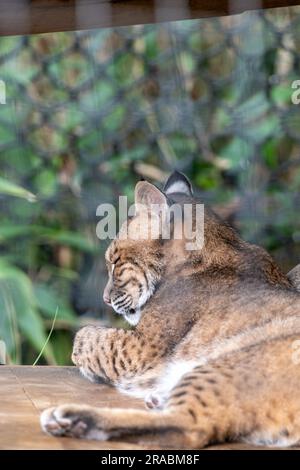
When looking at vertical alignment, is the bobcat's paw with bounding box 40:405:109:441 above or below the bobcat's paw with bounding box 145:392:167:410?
below

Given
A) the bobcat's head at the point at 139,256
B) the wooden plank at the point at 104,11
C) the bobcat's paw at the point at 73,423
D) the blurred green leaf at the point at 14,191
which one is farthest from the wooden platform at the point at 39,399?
the wooden plank at the point at 104,11

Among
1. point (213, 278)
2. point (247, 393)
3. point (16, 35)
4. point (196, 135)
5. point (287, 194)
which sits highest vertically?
point (16, 35)

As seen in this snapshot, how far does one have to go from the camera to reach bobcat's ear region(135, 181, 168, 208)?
6.99ft

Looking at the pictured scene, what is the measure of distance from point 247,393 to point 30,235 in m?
0.65

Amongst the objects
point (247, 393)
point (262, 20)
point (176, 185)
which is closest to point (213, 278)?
point (176, 185)

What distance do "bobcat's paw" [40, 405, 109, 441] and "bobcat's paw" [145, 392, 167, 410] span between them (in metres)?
0.18

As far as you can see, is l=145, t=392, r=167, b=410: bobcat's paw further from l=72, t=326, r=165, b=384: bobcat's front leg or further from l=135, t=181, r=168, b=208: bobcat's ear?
l=135, t=181, r=168, b=208: bobcat's ear

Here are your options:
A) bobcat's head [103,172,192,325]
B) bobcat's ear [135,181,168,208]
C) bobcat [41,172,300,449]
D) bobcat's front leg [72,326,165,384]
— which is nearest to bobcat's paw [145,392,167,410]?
bobcat [41,172,300,449]

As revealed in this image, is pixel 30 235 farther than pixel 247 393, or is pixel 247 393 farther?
pixel 30 235

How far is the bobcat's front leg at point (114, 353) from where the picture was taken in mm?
2217

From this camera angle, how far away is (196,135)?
2.02m

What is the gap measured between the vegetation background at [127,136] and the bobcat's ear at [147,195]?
0.02 meters
